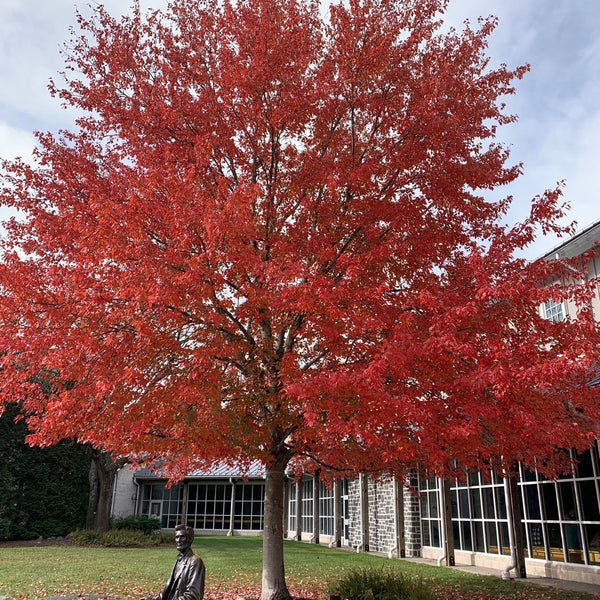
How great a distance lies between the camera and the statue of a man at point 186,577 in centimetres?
656

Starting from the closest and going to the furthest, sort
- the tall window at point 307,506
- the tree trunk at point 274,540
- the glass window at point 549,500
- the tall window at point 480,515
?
the tree trunk at point 274,540, the glass window at point 549,500, the tall window at point 480,515, the tall window at point 307,506

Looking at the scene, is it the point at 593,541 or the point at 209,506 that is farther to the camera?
the point at 209,506

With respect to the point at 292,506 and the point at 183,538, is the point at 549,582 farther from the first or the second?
the point at 292,506

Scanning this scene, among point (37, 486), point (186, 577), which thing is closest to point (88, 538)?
point (37, 486)

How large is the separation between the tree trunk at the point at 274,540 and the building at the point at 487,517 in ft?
8.53

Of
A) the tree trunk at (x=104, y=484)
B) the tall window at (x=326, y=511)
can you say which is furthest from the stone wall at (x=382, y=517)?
the tree trunk at (x=104, y=484)

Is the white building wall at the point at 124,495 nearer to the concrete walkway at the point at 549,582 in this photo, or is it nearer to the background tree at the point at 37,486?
the background tree at the point at 37,486

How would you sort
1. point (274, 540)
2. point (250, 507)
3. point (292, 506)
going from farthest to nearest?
point (250, 507) → point (292, 506) → point (274, 540)

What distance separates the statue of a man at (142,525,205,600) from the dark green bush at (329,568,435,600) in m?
3.46

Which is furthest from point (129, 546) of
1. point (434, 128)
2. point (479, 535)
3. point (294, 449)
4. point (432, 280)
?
point (434, 128)

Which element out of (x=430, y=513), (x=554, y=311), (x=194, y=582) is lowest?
(x=194, y=582)

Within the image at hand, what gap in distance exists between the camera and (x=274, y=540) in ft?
32.5

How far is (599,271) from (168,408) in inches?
438

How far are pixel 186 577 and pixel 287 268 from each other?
4.13 m
